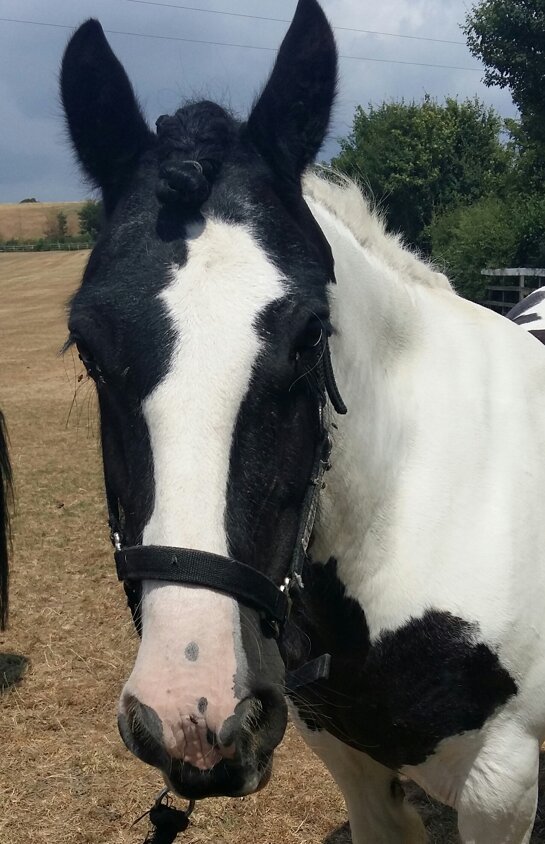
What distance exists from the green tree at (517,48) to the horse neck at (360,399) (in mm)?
16832

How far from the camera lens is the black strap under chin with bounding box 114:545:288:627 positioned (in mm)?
1289

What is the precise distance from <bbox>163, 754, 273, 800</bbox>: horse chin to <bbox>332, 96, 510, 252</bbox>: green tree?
28.5 metres

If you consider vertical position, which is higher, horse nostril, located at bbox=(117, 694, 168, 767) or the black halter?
the black halter

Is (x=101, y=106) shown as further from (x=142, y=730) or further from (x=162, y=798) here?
(x=162, y=798)

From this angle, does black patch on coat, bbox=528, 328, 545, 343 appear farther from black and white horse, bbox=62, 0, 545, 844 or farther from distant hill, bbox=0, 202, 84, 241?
distant hill, bbox=0, 202, 84, 241

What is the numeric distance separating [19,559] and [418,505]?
5.04 metres

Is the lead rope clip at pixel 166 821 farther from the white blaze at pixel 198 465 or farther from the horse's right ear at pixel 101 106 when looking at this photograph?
the horse's right ear at pixel 101 106

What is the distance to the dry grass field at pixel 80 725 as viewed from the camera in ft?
10.5

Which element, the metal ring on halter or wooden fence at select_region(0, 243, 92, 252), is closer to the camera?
the metal ring on halter

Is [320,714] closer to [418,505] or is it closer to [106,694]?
[418,505]

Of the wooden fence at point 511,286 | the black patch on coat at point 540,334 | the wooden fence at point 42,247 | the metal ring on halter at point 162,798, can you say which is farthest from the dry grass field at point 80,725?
the wooden fence at point 42,247

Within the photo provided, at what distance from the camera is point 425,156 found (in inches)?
1178

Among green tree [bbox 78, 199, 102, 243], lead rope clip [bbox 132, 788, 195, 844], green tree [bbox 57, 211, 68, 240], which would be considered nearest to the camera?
green tree [bbox 78, 199, 102, 243]

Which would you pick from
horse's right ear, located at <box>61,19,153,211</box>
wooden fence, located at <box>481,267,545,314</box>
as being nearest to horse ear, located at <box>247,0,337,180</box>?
horse's right ear, located at <box>61,19,153,211</box>
